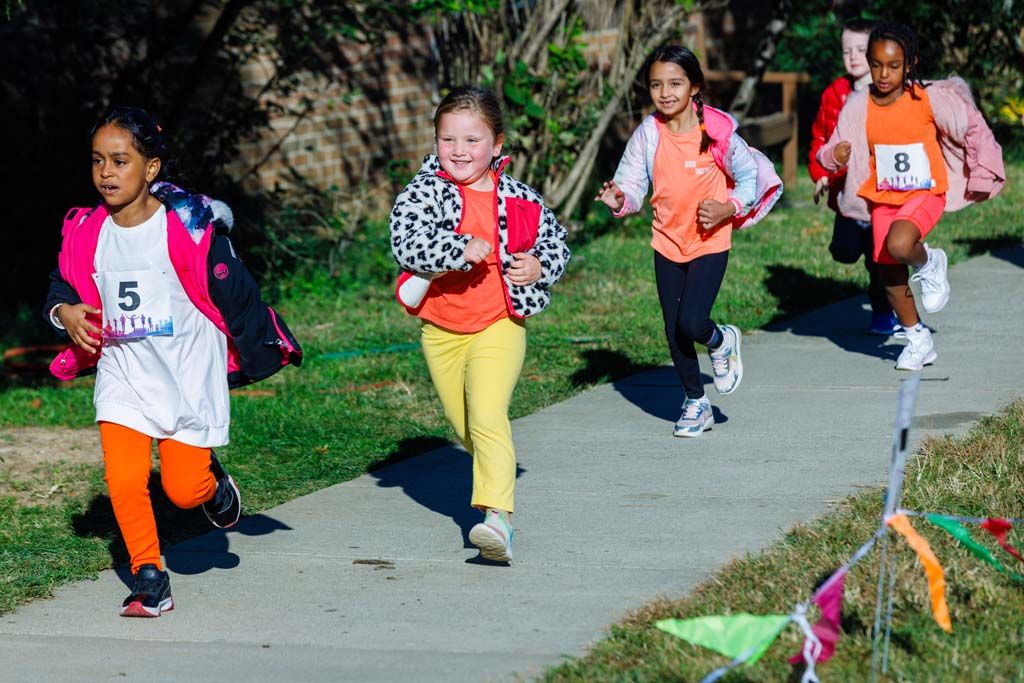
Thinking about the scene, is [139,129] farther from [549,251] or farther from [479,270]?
[549,251]

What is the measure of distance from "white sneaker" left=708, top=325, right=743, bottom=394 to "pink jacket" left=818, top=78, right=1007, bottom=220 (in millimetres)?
1358

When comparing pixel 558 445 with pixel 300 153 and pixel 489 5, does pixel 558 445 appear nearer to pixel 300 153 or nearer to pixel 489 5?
pixel 489 5

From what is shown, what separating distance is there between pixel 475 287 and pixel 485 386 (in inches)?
14.2

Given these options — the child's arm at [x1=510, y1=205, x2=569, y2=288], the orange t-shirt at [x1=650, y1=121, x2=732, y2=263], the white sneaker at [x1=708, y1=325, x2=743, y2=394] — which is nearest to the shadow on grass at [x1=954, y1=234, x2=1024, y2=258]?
the white sneaker at [x1=708, y1=325, x2=743, y2=394]

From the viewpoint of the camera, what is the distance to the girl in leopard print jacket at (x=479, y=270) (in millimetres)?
5234

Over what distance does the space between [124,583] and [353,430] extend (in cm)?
237

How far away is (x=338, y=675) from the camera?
434 cm

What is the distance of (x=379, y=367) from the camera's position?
893 centimetres

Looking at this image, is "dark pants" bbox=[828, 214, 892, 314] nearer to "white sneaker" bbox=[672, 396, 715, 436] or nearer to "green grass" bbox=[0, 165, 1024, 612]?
"green grass" bbox=[0, 165, 1024, 612]

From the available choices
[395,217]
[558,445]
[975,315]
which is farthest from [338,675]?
[975,315]

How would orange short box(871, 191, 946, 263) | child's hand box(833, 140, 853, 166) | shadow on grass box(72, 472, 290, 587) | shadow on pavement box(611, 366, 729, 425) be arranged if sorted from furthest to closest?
orange short box(871, 191, 946, 263)
child's hand box(833, 140, 853, 166)
shadow on pavement box(611, 366, 729, 425)
shadow on grass box(72, 472, 290, 587)


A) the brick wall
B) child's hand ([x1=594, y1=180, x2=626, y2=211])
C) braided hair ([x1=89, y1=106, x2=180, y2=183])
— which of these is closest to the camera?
braided hair ([x1=89, y1=106, x2=180, y2=183])

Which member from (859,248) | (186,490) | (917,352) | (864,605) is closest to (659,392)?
(917,352)

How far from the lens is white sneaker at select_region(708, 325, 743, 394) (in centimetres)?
721
